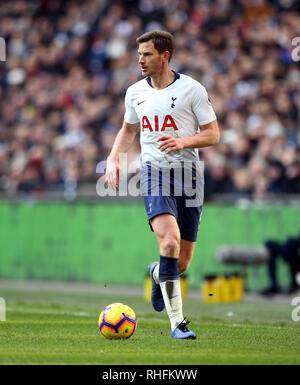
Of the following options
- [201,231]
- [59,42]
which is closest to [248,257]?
[201,231]

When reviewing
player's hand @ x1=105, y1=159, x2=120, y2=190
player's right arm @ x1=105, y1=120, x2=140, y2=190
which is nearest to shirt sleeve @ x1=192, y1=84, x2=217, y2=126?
player's right arm @ x1=105, y1=120, x2=140, y2=190

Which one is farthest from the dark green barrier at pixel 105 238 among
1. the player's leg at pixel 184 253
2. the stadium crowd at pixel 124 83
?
the player's leg at pixel 184 253

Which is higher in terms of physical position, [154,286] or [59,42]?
[59,42]

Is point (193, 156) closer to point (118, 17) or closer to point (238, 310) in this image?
point (238, 310)

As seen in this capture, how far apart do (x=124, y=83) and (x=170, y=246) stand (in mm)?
14532

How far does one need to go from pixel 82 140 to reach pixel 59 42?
17.0 ft

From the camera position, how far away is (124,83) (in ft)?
72.9

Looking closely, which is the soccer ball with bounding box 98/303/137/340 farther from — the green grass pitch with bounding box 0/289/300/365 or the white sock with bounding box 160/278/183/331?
the white sock with bounding box 160/278/183/331

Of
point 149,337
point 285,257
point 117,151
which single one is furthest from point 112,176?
point 285,257

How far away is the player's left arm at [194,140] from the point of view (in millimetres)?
8016

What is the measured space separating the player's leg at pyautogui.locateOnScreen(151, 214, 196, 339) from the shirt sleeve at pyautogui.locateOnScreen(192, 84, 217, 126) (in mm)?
1005

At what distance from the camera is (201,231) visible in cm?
1717

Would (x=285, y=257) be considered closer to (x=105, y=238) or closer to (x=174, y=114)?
(x=105, y=238)

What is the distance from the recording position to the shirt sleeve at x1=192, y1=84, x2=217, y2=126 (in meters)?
8.43
